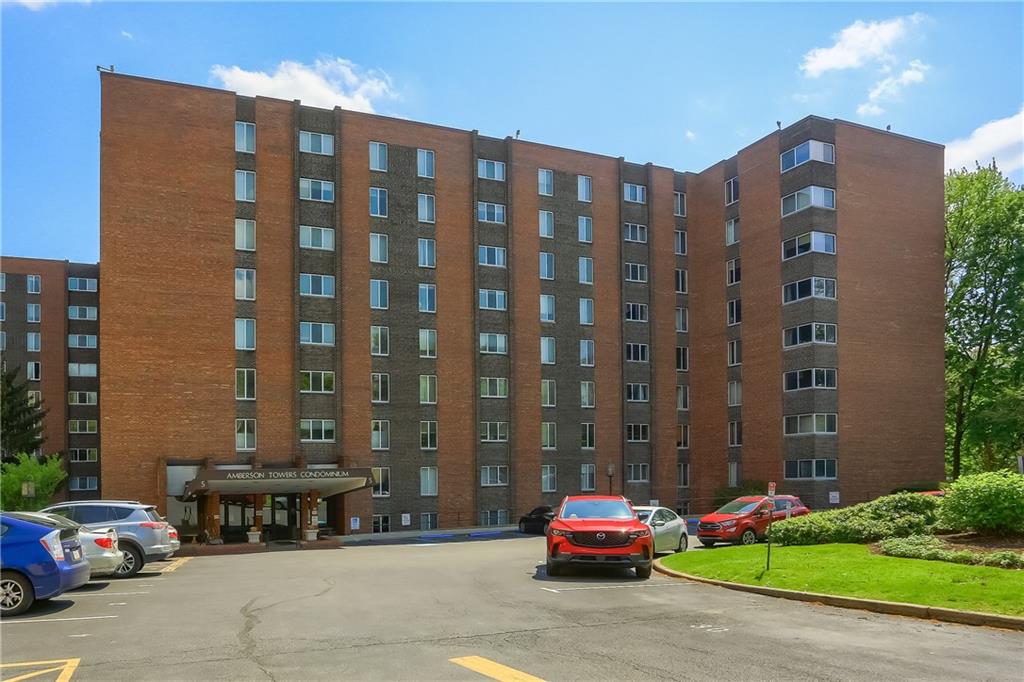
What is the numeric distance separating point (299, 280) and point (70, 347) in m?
40.3

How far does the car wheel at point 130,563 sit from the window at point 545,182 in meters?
36.5

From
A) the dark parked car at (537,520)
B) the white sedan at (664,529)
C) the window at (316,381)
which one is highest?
the window at (316,381)

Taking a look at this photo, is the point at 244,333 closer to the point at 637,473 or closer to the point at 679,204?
the point at 637,473

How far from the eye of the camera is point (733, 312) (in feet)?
180

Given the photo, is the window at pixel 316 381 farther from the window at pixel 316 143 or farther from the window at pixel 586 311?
the window at pixel 586 311

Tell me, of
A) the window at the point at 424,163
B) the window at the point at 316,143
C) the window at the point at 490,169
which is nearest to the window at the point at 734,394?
the window at the point at 490,169

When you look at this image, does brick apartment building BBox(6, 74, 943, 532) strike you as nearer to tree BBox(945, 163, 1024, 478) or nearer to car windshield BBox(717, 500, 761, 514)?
tree BBox(945, 163, 1024, 478)

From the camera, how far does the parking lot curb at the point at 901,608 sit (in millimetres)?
12336

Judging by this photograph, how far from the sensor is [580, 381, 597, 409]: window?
2095 inches

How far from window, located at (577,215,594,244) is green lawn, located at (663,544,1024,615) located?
34.1 m

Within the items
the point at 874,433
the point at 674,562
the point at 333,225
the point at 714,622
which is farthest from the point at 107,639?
the point at 874,433

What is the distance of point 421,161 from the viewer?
4991 centimetres

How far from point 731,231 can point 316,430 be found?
28243mm

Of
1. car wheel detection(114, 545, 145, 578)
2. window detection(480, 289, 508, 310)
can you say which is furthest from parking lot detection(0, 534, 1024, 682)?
window detection(480, 289, 508, 310)
